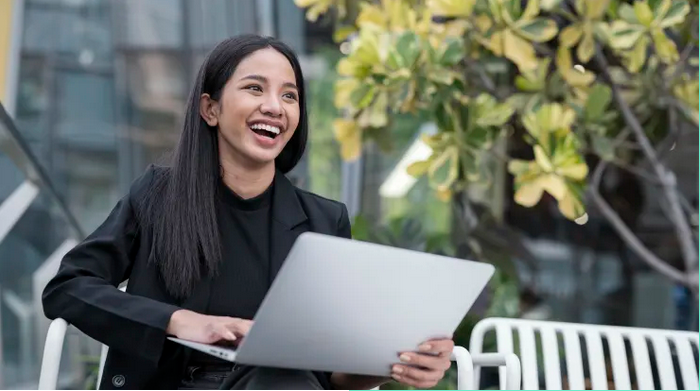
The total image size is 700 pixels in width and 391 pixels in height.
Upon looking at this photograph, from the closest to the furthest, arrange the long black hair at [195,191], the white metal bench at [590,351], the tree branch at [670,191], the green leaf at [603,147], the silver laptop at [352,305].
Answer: the silver laptop at [352,305] → the long black hair at [195,191] → the white metal bench at [590,351] → the green leaf at [603,147] → the tree branch at [670,191]

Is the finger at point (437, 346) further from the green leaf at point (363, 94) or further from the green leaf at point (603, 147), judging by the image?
the green leaf at point (603, 147)

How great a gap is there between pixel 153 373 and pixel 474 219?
2.61 meters

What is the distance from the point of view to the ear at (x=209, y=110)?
1.84 meters

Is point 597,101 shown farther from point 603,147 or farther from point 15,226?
point 15,226

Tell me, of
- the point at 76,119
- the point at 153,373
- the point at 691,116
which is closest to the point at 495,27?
the point at 691,116

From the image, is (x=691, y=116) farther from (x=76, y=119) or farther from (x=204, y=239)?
(x=204, y=239)

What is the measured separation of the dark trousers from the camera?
59.9 inches

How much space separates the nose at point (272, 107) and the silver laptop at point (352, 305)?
43cm

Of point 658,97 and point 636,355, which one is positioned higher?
point 658,97

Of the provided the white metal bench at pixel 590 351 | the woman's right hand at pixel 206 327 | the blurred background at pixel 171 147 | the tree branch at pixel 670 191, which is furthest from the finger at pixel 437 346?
the tree branch at pixel 670 191

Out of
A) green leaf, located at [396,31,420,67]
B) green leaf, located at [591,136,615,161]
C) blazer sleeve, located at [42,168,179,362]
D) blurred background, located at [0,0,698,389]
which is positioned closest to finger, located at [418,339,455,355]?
blazer sleeve, located at [42,168,179,362]

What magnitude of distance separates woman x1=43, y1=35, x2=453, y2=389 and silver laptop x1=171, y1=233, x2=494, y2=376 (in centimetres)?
9

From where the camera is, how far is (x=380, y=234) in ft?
13.0

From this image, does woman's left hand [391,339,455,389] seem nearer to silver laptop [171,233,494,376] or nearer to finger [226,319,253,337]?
silver laptop [171,233,494,376]
